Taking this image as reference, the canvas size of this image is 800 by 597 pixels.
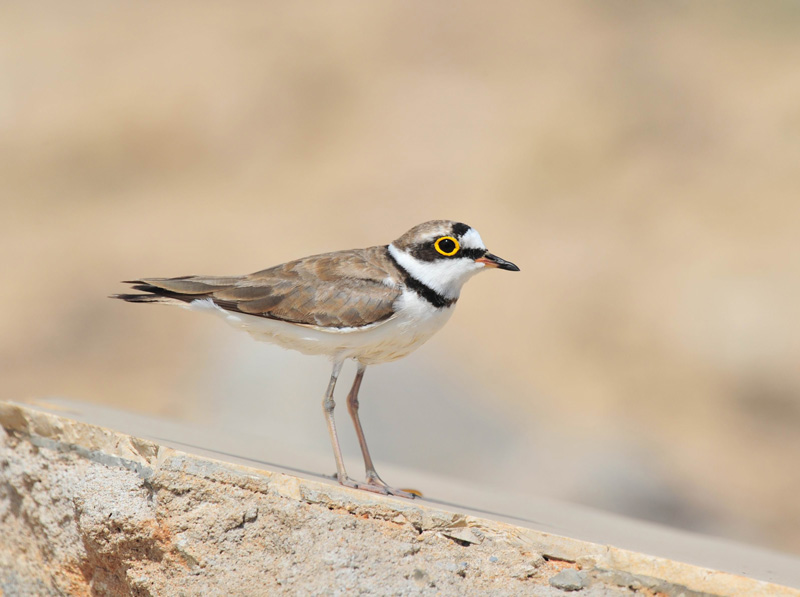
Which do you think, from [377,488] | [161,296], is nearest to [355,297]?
[377,488]

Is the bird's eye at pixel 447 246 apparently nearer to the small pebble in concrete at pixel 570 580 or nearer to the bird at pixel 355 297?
the bird at pixel 355 297

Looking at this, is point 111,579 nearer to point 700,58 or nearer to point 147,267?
point 147,267

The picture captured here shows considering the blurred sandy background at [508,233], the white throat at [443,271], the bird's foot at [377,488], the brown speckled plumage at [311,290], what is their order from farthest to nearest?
the blurred sandy background at [508,233], the white throat at [443,271], the brown speckled plumage at [311,290], the bird's foot at [377,488]

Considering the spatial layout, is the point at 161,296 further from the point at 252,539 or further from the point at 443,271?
the point at 252,539

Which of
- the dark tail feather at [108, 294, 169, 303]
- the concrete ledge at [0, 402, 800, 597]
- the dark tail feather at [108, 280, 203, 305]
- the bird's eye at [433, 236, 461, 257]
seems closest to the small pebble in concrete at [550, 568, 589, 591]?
the concrete ledge at [0, 402, 800, 597]

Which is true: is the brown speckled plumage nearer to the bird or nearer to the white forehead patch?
the bird

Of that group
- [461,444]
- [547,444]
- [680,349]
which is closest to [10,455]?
[461,444]

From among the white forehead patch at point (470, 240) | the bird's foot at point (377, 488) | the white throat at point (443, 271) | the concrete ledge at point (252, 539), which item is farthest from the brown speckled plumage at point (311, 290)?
the concrete ledge at point (252, 539)

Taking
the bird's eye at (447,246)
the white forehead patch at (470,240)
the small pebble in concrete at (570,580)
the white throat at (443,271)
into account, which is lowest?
the small pebble in concrete at (570,580)
